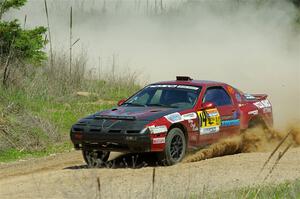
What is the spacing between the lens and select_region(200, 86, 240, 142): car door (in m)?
14.2

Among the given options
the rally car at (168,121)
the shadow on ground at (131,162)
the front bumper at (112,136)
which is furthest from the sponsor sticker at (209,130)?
the front bumper at (112,136)

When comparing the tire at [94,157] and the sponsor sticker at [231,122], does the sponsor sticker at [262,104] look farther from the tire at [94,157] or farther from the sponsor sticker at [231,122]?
the tire at [94,157]

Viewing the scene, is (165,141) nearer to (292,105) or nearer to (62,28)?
(292,105)

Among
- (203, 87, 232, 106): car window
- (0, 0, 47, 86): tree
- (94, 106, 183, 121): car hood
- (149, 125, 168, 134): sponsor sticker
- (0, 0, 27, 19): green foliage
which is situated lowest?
(149, 125, 168, 134): sponsor sticker

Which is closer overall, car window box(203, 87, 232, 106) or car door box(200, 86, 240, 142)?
car door box(200, 86, 240, 142)

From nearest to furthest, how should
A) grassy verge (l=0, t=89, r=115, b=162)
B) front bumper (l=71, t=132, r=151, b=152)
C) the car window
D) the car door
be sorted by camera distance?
front bumper (l=71, t=132, r=151, b=152) → the car door → the car window → grassy verge (l=0, t=89, r=115, b=162)

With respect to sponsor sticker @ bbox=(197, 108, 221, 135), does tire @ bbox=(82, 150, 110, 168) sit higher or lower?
lower

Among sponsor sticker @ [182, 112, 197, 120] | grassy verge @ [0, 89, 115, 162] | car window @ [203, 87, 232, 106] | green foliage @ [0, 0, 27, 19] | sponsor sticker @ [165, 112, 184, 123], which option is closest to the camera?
sponsor sticker @ [165, 112, 184, 123]

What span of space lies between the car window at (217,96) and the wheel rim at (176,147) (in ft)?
A: 4.20

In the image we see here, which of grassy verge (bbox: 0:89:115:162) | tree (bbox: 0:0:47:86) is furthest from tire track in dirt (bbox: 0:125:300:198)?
tree (bbox: 0:0:47:86)

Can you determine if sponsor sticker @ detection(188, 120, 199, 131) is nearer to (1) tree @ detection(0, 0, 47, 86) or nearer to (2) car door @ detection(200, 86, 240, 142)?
(2) car door @ detection(200, 86, 240, 142)

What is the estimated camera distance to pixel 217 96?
1462 cm

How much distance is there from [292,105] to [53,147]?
10.1 meters

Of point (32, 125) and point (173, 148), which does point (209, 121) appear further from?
point (32, 125)
